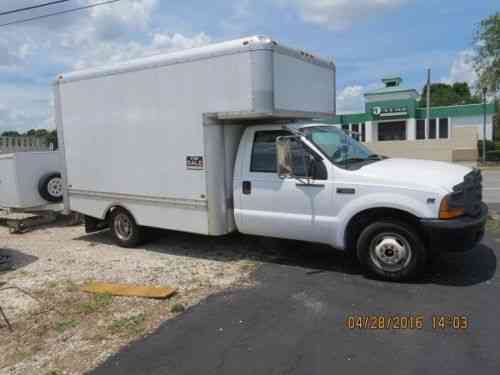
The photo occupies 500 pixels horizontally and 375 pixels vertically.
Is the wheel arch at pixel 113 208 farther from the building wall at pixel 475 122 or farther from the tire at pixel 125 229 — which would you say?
the building wall at pixel 475 122

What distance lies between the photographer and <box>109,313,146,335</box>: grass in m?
4.40

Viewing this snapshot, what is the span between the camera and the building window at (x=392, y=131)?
41.0 meters

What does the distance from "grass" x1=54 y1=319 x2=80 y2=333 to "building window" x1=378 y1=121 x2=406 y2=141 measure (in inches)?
1555

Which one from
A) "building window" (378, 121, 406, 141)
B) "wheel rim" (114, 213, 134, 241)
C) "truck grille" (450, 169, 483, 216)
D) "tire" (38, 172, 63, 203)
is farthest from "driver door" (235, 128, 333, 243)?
"building window" (378, 121, 406, 141)

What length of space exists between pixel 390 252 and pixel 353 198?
2.52 feet

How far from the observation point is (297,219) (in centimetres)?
586

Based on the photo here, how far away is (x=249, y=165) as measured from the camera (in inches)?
247

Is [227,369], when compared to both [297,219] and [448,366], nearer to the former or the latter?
[448,366]

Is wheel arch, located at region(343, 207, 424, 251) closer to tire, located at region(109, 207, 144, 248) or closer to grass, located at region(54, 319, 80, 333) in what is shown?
grass, located at region(54, 319, 80, 333)

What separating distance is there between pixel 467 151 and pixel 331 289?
2812cm

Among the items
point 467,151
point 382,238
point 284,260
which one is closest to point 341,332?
point 382,238

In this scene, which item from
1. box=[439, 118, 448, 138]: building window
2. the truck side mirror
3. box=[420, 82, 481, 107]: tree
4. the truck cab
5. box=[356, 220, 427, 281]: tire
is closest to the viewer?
the truck cab

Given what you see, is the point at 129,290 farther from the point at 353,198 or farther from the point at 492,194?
the point at 492,194

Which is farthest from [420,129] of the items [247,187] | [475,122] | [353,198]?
[353,198]
